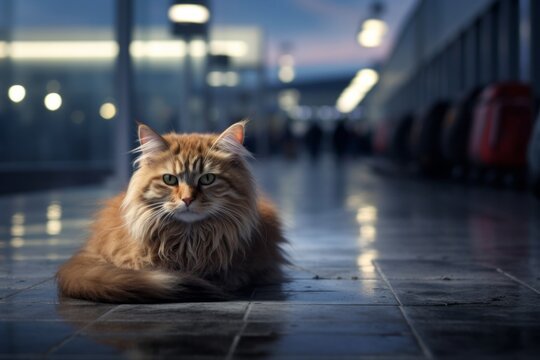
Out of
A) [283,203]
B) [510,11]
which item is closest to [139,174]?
[283,203]

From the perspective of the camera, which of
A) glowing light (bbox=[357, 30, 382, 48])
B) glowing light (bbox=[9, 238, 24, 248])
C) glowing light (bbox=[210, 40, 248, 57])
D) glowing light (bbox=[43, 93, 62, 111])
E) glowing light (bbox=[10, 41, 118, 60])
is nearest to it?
glowing light (bbox=[9, 238, 24, 248])

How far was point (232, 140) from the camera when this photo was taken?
449 centimetres

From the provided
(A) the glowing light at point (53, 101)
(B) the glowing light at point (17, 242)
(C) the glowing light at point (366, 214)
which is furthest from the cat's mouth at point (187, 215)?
(A) the glowing light at point (53, 101)

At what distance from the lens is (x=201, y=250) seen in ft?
14.4

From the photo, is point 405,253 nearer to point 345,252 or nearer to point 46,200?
point 345,252

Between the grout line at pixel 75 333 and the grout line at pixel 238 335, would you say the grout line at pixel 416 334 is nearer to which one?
the grout line at pixel 238 335

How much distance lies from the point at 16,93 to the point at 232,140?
48.1 ft

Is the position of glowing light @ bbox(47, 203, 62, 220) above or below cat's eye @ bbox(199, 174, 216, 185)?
below

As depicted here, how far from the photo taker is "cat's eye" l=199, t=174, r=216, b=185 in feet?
14.3

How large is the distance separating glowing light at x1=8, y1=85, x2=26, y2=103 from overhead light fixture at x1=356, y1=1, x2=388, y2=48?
10903mm

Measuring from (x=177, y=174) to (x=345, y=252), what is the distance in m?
2.52

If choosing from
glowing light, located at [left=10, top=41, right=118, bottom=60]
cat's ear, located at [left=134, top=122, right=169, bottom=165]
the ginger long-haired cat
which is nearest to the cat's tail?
the ginger long-haired cat

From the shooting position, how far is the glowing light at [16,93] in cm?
1769

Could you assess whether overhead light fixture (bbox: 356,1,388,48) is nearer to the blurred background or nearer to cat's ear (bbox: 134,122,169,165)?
the blurred background
